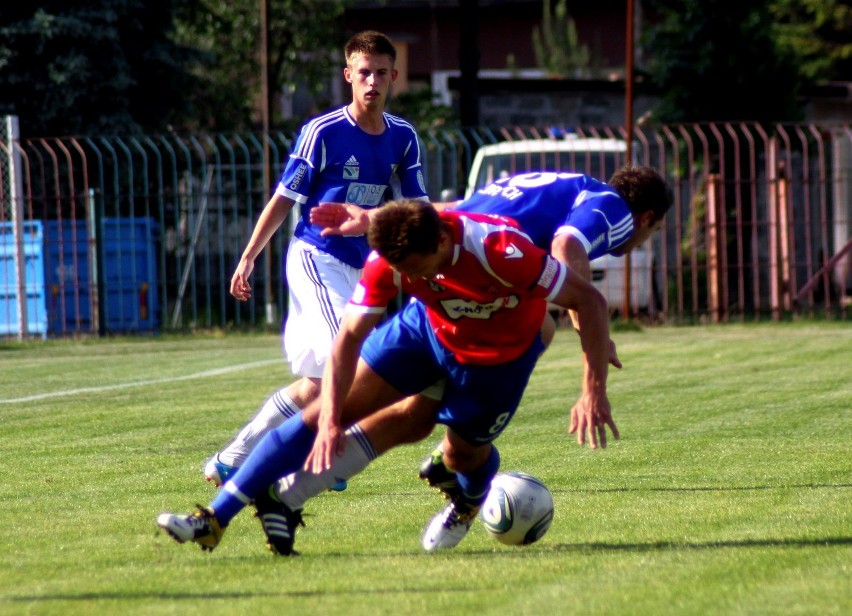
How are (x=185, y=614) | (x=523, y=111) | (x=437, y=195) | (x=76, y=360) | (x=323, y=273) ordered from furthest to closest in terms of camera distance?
(x=523, y=111) → (x=437, y=195) → (x=76, y=360) → (x=323, y=273) → (x=185, y=614)

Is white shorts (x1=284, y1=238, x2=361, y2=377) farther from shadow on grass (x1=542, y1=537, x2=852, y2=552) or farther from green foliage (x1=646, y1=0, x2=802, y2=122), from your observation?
green foliage (x1=646, y1=0, x2=802, y2=122)

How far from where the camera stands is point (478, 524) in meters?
6.14

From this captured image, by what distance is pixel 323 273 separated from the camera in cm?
636

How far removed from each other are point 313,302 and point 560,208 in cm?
133

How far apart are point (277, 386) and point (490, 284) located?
674 centimetres

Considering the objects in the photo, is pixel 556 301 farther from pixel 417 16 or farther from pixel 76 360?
pixel 417 16

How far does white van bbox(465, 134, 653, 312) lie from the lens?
1714cm

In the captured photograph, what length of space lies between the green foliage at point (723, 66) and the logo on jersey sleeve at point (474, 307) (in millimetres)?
15218

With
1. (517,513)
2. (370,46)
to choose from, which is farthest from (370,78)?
(517,513)

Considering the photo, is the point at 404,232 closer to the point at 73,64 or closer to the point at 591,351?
the point at 591,351

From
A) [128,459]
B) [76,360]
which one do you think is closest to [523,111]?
[76,360]

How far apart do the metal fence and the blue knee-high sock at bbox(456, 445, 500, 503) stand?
1138cm

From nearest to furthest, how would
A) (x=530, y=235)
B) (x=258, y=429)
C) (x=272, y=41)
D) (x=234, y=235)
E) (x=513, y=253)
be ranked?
1. (x=513, y=253)
2. (x=530, y=235)
3. (x=258, y=429)
4. (x=234, y=235)
5. (x=272, y=41)

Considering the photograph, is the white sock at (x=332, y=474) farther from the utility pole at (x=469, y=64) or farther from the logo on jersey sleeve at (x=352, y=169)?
the utility pole at (x=469, y=64)
